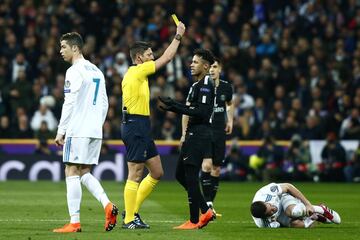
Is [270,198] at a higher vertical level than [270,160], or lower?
lower

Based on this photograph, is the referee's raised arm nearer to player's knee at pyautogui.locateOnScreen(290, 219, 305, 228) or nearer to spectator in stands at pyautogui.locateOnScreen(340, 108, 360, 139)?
player's knee at pyautogui.locateOnScreen(290, 219, 305, 228)

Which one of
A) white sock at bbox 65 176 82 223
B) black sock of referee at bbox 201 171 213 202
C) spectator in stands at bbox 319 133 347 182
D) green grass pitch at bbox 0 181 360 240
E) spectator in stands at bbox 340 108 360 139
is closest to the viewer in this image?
green grass pitch at bbox 0 181 360 240

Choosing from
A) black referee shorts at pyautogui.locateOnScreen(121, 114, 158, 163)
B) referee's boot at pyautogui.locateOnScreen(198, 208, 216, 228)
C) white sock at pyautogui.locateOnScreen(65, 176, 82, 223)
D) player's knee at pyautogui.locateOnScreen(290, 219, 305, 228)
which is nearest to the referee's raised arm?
black referee shorts at pyautogui.locateOnScreen(121, 114, 158, 163)

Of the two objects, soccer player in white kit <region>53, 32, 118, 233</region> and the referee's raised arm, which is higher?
the referee's raised arm

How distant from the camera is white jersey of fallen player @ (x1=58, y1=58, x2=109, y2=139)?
42.0 feet

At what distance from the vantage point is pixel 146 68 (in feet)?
43.2

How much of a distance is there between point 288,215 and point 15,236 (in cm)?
343

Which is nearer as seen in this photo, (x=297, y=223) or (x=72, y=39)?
(x=72, y=39)

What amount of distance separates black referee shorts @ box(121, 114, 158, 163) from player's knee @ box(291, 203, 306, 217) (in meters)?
1.93

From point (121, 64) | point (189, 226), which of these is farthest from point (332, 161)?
point (189, 226)

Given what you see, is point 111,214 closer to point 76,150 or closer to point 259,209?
point 76,150

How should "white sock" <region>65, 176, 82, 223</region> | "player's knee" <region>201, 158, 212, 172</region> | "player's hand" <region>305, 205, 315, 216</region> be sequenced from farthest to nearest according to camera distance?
"player's knee" <region>201, 158, 212, 172</region>, "player's hand" <region>305, 205, 315, 216</region>, "white sock" <region>65, 176, 82, 223</region>

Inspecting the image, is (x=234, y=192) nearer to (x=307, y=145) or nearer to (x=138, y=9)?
(x=307, y=145)

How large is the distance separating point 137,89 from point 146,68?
0.29m
